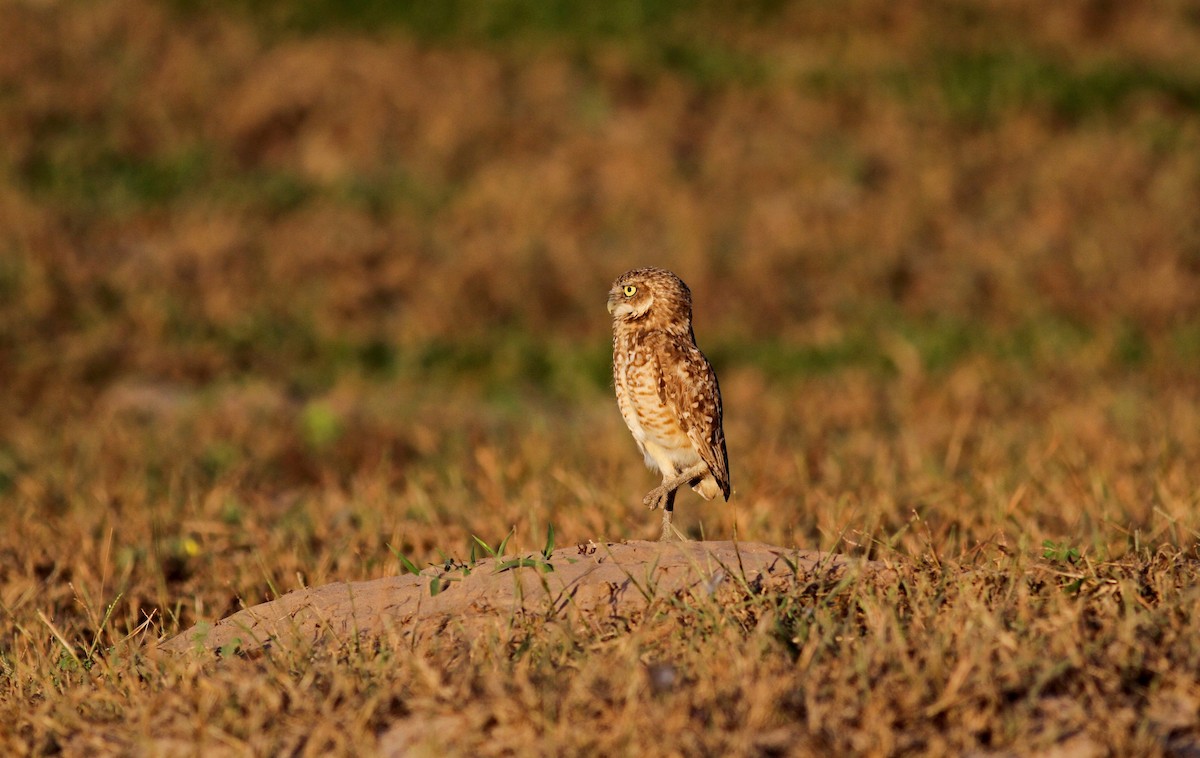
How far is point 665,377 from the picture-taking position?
4500 millimetres

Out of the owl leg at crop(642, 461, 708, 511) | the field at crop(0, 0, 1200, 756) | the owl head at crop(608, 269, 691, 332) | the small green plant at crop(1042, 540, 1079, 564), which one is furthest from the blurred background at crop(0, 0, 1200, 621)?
the owl head at crop(608, 269, 691, 332)

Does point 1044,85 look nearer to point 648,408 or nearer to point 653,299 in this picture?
point 653,299

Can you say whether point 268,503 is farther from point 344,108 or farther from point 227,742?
point 344,108

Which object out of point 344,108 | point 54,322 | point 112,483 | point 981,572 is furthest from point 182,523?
point 344,108

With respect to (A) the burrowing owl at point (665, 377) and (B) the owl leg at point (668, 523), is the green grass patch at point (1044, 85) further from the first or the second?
(B) the owl leg at point (668, 523)

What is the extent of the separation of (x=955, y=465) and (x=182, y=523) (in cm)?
435

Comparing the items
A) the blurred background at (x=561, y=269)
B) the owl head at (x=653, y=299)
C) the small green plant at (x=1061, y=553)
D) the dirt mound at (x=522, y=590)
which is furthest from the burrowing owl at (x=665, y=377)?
the small green plant at (x=1061, y=553)

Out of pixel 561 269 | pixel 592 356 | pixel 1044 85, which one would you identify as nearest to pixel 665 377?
pixel 592 356

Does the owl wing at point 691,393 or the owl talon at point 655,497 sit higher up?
the owl wing at point 691,393

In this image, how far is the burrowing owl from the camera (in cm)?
450

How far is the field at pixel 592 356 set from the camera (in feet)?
10.9

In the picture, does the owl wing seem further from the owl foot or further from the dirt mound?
the dirt mound

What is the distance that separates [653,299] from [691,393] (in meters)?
0.36

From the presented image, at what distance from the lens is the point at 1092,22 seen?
2153 centimetres
